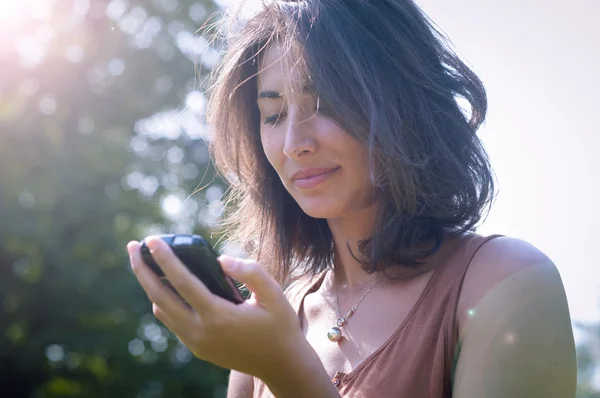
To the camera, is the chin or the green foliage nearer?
the chin

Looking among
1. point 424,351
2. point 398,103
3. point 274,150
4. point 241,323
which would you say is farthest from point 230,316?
point 398,103

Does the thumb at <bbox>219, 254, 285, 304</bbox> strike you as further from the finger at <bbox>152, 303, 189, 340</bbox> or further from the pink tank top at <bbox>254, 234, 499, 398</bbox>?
the pink tank top at <bbox>254, 234, 499, 398</bbox>

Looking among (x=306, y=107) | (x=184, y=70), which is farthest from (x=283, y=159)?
(x=184, y=70)

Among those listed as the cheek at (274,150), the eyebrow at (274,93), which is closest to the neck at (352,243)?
the cheek at (274,150)

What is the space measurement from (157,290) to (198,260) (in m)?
0.15

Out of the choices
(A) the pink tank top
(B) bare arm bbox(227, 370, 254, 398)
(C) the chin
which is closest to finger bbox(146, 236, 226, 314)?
(A) the pink tank top

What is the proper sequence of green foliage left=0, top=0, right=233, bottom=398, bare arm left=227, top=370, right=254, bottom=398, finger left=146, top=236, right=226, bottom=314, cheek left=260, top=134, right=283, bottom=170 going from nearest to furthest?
finger left=146, top=236, right=226, bottom=314, cheek left=260, top=134, right=283, bottom=170, bare arm left=227, top=370, right=254, bottom=398, green foliage left=0, top=0, right=233, bottom=398

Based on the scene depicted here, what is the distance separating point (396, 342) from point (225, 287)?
0.54 meters

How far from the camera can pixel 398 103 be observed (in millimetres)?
2086

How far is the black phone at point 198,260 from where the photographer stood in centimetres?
148

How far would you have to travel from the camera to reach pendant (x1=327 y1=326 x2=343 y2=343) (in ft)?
6.77

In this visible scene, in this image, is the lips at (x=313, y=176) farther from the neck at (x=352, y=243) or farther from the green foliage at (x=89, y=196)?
the green foliage at (x=89, y=196)

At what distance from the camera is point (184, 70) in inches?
533

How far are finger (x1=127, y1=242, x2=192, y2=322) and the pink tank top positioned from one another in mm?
538
